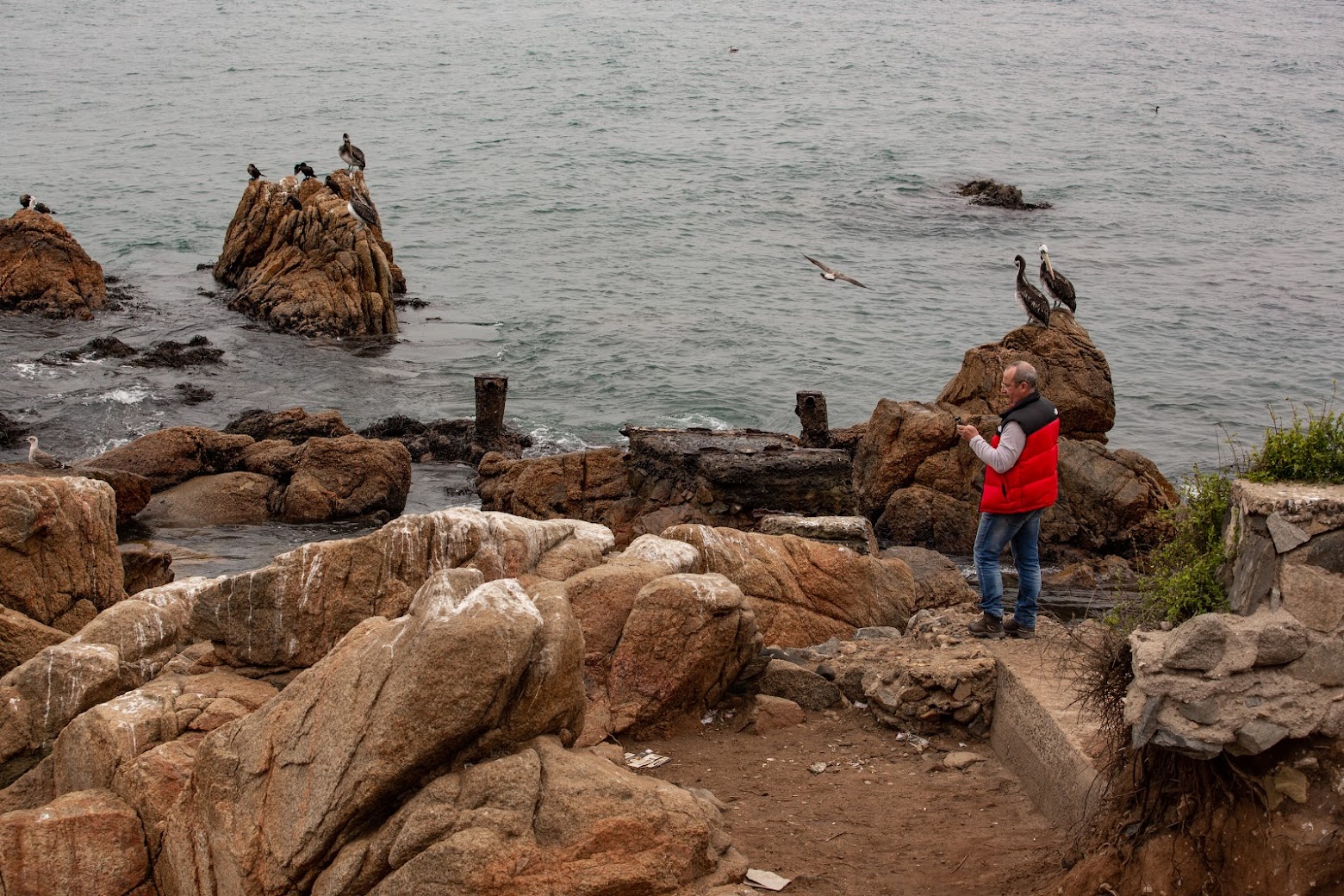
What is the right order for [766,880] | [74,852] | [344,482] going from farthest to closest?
1. [344,482]
2. [74,852]
3. [766,880]

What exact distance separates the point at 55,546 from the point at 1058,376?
11.3 metres

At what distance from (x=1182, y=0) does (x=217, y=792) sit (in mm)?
74825

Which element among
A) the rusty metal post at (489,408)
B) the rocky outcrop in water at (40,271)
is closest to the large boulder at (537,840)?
the rusty metal post at (489,408)

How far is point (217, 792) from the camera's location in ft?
19.9

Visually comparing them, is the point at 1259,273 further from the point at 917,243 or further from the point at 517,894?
the point at 517,894

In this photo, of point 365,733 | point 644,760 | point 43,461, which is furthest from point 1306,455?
point 43,461

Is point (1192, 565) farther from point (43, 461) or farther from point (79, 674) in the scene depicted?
point (43, 461)

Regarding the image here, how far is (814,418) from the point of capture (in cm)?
1636

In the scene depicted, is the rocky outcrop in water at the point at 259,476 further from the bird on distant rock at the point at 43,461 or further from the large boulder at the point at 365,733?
the large boulder at the point at 365,733

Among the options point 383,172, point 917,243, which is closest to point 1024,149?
point 917,243

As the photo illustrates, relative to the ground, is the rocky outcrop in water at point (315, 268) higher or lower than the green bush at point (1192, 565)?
lower

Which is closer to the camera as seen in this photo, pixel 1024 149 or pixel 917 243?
pixel 917 243

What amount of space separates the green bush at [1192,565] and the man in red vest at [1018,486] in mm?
1792

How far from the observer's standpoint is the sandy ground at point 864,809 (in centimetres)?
619
